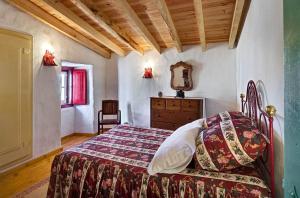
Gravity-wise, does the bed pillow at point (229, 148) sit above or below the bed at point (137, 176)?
above

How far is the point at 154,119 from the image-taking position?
448cm

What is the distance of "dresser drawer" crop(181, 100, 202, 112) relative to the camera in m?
4.08

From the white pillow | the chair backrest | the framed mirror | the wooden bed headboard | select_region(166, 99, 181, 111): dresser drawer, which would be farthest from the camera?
the chair backrest

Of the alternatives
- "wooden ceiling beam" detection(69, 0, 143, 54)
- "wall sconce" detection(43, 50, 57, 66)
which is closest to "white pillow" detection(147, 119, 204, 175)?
"wooden ceiling beam" detection(69, 0, 143, 54)

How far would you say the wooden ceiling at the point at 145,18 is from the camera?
115 inches

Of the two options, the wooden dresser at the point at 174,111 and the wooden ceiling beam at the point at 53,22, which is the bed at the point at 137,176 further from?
the wooden ceiling beam at the point at 53,22

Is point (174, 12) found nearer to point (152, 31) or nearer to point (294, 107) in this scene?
point (152, 31)

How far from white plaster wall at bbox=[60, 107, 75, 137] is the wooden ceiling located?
70.9 inches

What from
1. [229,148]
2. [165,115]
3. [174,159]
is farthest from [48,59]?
[229,148]

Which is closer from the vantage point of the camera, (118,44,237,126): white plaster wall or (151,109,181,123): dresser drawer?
(151,109,181,123): dresser drawer

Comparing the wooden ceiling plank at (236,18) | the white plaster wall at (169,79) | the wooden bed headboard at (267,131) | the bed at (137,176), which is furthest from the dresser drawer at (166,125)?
the wooden bed headboard at (267,131)

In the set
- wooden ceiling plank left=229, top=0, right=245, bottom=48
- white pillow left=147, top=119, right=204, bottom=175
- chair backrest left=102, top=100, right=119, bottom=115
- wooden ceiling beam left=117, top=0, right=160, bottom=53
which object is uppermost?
wooden ceiling beam left=117, top=0, right=160, bottom=53

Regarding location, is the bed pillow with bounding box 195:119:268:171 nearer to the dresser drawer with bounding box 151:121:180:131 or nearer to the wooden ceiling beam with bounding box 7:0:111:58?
the dresser drawer with bounding box 151:121:180:131

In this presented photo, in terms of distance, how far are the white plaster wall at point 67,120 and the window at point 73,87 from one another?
0.18 m
